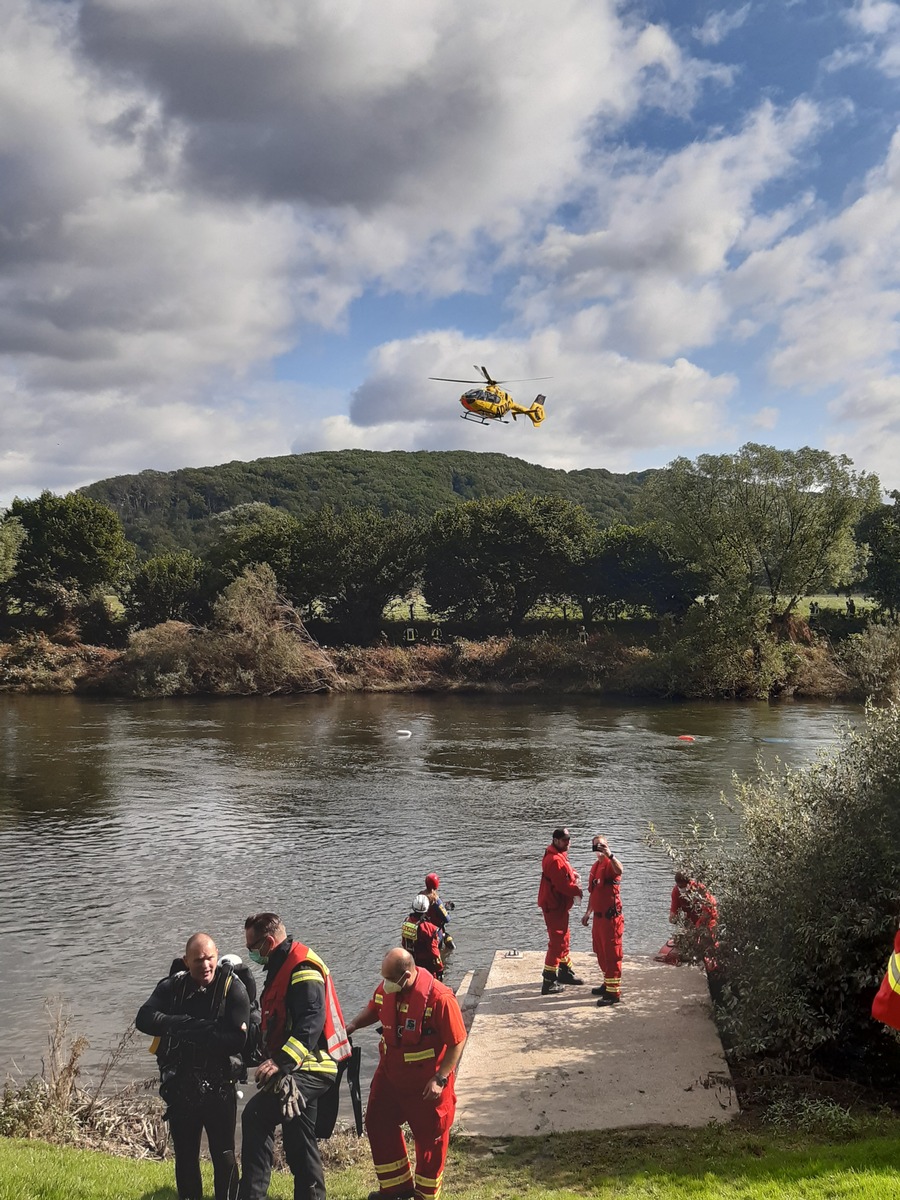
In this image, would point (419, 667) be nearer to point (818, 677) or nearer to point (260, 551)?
point (260, 551)

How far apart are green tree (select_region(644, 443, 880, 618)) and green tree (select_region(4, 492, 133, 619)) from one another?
4194 cm

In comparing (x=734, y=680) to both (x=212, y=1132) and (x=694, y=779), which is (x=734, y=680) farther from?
(x=212, y=1132)

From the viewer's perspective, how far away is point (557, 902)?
13.2 metres

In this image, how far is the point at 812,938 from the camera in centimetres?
1020

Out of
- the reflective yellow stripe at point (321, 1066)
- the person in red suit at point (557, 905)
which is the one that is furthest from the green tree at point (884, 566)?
the reflective yellow stripe at point (321, 1066)

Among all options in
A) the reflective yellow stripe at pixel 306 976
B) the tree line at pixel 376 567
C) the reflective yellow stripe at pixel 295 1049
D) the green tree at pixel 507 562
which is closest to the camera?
the reflective yellow stripe at pixel 295 1049

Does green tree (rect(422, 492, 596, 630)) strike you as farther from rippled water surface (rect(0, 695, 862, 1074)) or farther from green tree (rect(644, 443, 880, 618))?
rippled water surface (rect(0, 695, 862, 1074))

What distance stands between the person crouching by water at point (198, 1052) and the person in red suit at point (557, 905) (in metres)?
6.42

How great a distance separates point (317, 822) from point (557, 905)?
13.5m

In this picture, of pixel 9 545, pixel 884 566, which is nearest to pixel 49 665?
pixel 9 545

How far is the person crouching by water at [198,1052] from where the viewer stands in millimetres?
7254

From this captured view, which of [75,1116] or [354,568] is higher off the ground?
[354,568]

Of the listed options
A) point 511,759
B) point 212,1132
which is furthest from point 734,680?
point 212,1132

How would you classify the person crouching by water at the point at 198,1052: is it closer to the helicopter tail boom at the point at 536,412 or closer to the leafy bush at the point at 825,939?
the leafy bush at the point at 825,939
